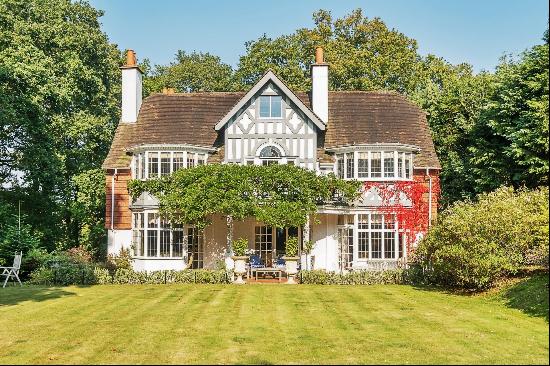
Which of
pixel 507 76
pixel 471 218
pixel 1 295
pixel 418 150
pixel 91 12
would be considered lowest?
pixel 1 295

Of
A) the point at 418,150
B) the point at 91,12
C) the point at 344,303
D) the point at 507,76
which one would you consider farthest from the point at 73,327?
the point at 91,12

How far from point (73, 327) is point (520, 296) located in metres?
12.6

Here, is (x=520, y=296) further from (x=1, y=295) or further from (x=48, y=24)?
(x=48, y=24)

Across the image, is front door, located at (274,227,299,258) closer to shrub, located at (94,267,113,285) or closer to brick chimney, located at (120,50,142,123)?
shrub, located at (94,267,113,285)

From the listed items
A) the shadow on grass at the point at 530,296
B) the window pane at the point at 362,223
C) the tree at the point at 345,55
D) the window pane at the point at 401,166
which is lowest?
the shadow on grass at the point at 530,296

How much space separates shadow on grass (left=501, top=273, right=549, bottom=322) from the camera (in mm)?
→ 18156

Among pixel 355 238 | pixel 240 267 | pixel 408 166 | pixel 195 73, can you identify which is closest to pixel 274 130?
pixel 355 238

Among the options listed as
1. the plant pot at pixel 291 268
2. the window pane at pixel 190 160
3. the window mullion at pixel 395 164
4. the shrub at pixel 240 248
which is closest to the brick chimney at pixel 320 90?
the window mullion at pixel 395 164

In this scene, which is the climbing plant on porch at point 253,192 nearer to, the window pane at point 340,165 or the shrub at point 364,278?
the shrub at point 364,278

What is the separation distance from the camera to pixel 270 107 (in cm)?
3086

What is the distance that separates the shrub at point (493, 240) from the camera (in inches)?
846

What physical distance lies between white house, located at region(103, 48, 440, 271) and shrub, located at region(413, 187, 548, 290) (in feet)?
23.9

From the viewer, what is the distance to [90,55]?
140ft

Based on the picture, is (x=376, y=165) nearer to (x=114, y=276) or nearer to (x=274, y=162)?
(x=274, y=162)
